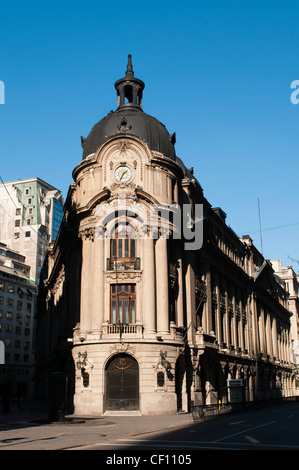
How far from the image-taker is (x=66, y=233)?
167 feet

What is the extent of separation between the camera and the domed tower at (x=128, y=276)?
39.7 m

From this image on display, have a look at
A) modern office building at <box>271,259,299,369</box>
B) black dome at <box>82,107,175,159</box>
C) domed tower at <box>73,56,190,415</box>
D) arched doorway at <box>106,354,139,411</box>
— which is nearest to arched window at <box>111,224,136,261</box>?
domed tower at <box>73,56,190,415</box>

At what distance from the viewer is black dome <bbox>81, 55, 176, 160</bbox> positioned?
47188 mm

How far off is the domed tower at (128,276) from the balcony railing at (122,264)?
0.09 metres

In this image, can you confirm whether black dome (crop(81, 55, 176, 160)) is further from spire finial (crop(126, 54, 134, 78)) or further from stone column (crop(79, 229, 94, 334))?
stone column (crop(79, 229, 94, 334))

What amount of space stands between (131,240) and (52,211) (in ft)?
337

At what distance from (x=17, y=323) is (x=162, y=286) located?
262 ft

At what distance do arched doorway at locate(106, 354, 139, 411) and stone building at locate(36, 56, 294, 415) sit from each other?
0.08m

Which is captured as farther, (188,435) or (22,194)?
(22,194)

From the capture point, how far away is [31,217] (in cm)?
13862

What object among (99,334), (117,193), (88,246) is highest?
(117,193)
